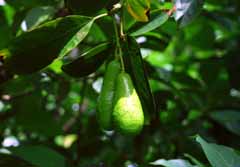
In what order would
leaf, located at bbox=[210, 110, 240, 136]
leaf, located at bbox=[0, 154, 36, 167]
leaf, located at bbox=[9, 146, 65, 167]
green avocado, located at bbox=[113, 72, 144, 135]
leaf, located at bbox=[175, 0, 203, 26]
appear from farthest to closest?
leaf, located at bbox=[210, 110, 240, 136], leaf, located at bbox=[9, 146, 65, 167], leaf, located at bbox=[0, 154, 36, 167], leaf, located at bbox=[175, 0, 203, 26], green avocado, located at bbox=[113, 72, 144, 135]

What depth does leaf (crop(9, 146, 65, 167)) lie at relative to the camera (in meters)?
1.64

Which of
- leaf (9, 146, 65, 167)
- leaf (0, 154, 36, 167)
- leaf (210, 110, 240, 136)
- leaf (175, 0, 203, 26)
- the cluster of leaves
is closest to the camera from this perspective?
the cluster of leaves

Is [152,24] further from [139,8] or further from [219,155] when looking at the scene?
[219,155]

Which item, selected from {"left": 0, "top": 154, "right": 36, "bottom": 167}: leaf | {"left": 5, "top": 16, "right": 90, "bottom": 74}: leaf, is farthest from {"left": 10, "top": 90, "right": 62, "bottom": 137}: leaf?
{"left": 5, "top": 16, "right": 90, "bottom": 74}: leaf

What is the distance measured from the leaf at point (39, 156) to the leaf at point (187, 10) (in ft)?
2.22

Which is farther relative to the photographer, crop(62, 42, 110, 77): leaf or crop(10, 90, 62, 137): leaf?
crop(10, 90, 62, 137): leaf

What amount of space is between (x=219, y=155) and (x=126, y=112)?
271 millimetres

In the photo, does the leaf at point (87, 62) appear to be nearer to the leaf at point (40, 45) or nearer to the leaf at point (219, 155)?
the leaf at point (40, 45)

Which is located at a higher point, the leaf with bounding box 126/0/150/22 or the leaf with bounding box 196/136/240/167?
the leaf with bounding box 126/0/150/22

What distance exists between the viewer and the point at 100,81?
2006 millimetres

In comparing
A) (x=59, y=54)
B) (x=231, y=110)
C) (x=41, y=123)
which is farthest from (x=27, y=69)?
(x=231, y=110)

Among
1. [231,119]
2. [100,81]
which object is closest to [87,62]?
[100,81]

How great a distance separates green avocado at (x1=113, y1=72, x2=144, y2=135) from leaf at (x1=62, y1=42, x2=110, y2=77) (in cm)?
16

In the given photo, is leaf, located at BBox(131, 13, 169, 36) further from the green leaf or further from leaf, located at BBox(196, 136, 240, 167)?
leaf, located at BBox(196, 136, 240, 167)
